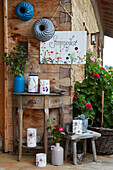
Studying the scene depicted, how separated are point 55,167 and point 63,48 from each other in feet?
5.03

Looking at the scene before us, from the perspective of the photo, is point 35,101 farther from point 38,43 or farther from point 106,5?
point 106,5

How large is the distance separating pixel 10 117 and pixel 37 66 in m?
0.80

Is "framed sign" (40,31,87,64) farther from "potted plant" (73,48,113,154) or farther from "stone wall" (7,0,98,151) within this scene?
"potted plant" (73,48,113,154)

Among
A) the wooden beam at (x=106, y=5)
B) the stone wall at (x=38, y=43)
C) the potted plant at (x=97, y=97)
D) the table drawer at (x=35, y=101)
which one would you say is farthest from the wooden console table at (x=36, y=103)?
the wooden beam at (x=106, y=5)

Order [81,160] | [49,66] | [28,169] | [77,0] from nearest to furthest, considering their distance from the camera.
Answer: [28,169]
[81,160]
[49,66]
[77,0]

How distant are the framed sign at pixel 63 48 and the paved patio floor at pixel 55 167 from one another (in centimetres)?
130

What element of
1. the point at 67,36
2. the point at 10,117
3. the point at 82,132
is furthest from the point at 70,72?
the point at 10,117

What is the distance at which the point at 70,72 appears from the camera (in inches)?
130

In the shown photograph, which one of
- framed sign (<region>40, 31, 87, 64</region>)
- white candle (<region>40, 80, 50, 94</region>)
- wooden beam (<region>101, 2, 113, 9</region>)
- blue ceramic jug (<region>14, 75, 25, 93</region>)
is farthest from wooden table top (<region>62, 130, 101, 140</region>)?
wooden beam (<region>101, 2, 113, 9</region>)

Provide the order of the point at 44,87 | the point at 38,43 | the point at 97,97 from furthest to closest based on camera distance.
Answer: the point at 97,97
the point at 38,43
the point at 44,87

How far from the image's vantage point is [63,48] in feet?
11.0

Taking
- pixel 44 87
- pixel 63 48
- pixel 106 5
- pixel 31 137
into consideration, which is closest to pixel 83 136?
pixel 31 137

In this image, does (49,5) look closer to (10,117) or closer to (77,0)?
(77,0)

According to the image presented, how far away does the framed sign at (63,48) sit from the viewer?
3.31 metres
